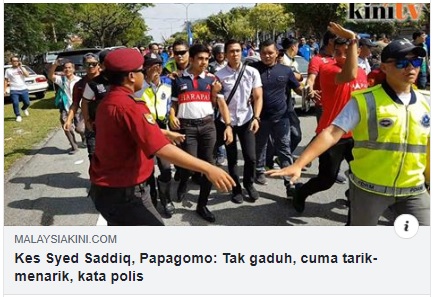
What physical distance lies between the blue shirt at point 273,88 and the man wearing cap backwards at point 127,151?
208 cm

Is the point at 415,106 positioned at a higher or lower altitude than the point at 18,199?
higher

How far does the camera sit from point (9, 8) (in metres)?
12.6

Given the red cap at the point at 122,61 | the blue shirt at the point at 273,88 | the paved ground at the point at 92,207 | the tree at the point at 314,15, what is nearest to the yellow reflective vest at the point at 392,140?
the red cap at the point at 122,61

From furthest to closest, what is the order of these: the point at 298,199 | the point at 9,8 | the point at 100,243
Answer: the point at 9,8, the point at 298,199, the point at 100,243

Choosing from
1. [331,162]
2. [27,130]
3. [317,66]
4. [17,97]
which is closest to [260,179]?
[331,162]

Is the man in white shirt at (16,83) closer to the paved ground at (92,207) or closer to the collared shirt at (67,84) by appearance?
the collared shirt at (67,84)

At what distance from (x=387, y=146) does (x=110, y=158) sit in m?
1.44

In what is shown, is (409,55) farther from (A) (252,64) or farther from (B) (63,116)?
(B) (63,116)

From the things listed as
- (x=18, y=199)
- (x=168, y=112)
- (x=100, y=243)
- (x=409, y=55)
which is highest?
(x=409, y=55)

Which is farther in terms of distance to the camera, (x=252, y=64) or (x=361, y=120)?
(x=252, y=64)

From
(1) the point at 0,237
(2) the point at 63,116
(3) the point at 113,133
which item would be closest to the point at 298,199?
(3) the point at 113,133

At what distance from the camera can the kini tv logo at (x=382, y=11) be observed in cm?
A: 337

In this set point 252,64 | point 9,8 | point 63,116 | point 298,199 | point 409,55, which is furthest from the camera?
point 9,8

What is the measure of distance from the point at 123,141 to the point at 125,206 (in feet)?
1.33
